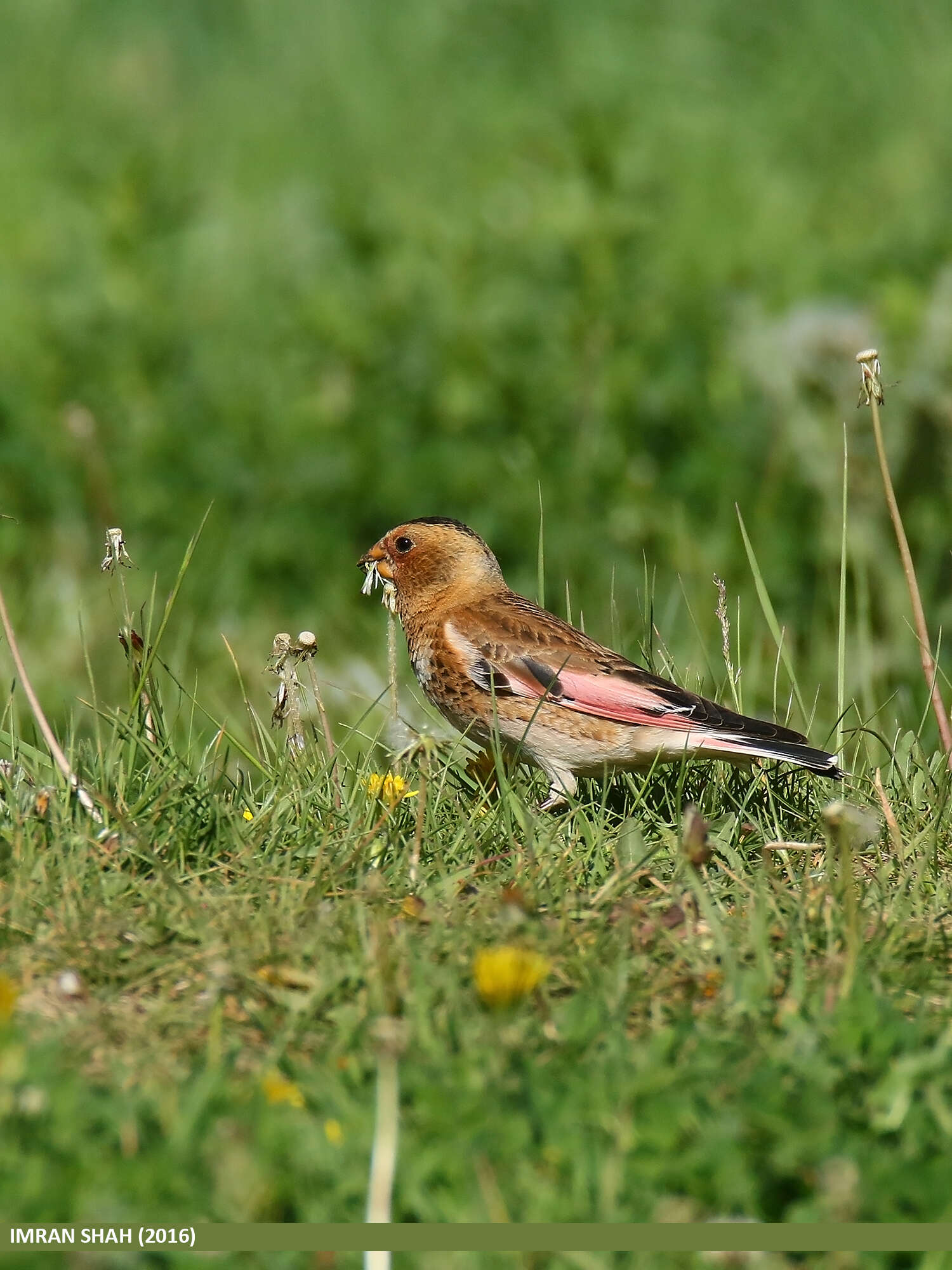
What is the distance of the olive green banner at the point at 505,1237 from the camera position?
2527 millimetres

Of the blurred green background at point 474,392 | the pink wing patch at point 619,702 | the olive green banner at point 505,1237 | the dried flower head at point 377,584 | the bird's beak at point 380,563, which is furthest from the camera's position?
the blurred green background at point 474,392

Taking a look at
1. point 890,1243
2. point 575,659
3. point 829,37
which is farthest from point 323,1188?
point 829,37

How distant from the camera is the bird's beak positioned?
539cm

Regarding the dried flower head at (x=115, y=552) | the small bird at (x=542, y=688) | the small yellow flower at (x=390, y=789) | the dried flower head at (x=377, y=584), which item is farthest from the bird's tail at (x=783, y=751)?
the dried flower head at (x=115, y=552)

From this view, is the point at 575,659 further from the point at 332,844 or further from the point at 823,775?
the point at 332,844

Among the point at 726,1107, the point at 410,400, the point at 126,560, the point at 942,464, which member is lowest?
the point at 726,1107

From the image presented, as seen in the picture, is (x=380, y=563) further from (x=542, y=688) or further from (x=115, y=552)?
(x=115, y=552)

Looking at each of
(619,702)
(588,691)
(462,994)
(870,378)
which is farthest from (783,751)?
(462,994)

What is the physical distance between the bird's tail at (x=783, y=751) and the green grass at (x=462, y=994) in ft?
0.47

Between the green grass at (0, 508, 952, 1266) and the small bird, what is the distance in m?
0.16

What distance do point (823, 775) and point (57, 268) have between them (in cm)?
668

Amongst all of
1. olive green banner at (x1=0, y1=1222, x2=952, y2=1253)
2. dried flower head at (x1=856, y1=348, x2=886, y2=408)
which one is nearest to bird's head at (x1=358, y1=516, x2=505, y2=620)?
dried flower head at (x1=856, y1=348, x2=886, y2=408)

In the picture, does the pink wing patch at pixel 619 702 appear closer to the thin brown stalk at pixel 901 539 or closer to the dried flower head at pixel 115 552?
the thin brown stalk at pixel 901 539

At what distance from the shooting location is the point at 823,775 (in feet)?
14.5
